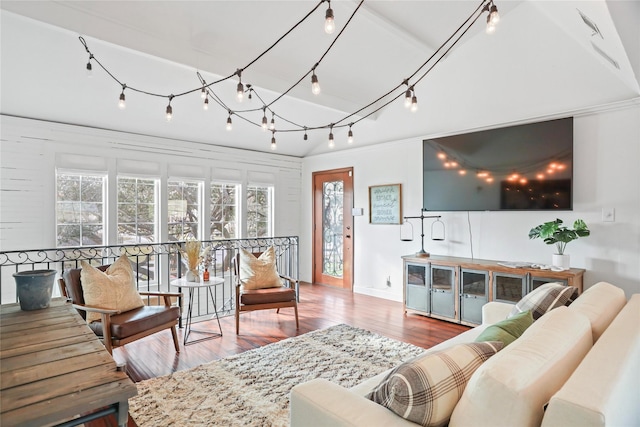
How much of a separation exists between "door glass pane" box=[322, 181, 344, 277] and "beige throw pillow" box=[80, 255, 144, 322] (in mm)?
3612

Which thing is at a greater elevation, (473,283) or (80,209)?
(80,209)

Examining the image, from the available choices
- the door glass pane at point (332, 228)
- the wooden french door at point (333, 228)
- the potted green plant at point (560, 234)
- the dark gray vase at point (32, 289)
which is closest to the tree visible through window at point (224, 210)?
the wooden french door at point (333, 228)

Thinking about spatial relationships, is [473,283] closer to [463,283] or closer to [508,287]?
[463,283]

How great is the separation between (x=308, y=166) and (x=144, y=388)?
485 centimetres

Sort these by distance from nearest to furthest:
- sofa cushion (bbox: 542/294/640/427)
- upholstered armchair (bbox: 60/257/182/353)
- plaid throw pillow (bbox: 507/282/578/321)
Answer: sofa cushion (bbox: 542/294/640/427) < plaid throw pillow (bbox: 507/282/578/321) < upholstered armchair (bbox: 60/257/182/353)

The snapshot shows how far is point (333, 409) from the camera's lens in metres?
1.21

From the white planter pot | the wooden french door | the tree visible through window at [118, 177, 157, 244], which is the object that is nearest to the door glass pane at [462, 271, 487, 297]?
the white planter pot

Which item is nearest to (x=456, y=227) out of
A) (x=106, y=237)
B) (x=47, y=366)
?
(x=47, y=366)

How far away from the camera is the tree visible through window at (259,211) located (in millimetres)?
6195

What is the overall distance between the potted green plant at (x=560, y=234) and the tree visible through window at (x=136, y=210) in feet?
16.2

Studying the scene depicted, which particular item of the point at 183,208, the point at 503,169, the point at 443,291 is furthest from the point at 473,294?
the point at 183,208

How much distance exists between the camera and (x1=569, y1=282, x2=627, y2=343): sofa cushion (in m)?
1.59

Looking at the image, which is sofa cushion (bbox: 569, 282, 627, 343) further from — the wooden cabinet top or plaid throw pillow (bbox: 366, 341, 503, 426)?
the wooden cabinet top

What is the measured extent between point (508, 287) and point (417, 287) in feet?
3.47
